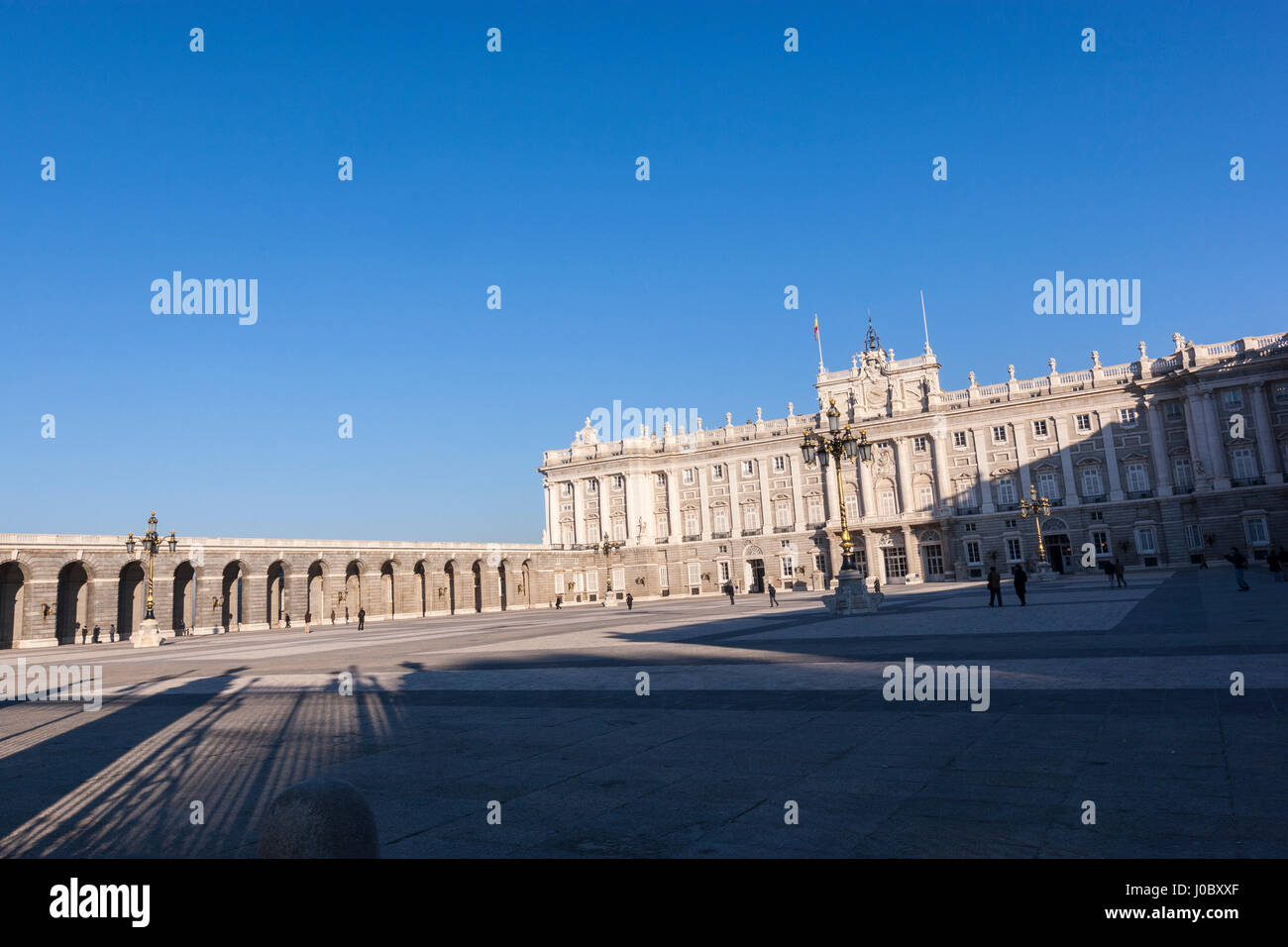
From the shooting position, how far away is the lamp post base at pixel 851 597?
28312 mm

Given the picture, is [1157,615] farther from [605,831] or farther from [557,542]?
[557,542]

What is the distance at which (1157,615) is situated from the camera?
1994cm

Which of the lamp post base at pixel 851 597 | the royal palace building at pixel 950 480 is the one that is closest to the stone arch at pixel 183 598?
the royal palace building at pixel 950 480

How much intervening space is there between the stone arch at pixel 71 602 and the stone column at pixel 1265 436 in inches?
2935

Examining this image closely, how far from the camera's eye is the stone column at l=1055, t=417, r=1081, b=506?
6181cm

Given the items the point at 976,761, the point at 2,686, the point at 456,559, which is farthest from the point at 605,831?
the point at 456,559

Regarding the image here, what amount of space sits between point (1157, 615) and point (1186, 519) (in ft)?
150

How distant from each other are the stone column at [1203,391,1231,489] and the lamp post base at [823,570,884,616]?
1629 inches

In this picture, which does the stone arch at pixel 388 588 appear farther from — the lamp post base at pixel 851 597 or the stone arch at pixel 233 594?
the lamp post base at pixel 851 597

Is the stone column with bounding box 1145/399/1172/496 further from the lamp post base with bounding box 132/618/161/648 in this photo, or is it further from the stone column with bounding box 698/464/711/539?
the lamp post base with bounding box 132/618/161/648

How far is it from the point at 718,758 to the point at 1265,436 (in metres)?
63.9

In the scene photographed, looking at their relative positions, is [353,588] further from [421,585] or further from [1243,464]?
[1243,464]

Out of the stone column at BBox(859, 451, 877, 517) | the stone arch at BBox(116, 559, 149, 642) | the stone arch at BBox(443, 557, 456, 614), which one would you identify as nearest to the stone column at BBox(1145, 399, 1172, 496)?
the stone column at BBox(859, 451, 877, 517)

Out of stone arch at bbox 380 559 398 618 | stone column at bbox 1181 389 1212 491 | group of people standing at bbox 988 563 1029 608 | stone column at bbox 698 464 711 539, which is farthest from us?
stone column at bbox 698 464 711 539
